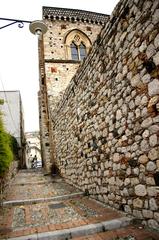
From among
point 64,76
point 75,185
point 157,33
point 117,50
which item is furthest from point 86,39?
point 157,33

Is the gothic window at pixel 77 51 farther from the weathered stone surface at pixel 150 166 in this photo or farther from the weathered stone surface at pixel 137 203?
the weathered stone surface at pixel 150 166

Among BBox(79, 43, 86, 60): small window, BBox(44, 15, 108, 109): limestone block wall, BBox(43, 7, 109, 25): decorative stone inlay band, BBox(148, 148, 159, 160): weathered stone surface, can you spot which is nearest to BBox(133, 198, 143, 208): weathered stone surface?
BBox(148, 148, 159, 160): weathered stone surface

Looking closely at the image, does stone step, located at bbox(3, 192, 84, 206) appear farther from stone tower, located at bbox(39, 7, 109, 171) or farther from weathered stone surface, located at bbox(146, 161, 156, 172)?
stone tower, located at bbox(39, 7, 109, 171)

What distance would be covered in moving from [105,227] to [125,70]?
263 cm

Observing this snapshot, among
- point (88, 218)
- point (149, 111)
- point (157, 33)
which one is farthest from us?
point (88, 218)

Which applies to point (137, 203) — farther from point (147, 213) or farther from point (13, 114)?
point (13, 114)

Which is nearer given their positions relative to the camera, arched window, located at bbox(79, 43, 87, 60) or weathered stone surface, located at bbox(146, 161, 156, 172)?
weathered stone surface, located at bbox(146, 161, 156, 172)

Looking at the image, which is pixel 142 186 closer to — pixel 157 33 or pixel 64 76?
pixel 157 33

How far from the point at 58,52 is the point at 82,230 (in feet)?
44.1

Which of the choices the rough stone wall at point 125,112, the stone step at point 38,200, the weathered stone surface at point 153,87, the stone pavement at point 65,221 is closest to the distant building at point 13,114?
the stone step at point 38,200

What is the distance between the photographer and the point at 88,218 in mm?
4617

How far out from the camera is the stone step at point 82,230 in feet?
12.5

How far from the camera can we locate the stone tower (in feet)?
46.6

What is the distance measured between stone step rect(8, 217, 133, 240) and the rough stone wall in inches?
11.9
